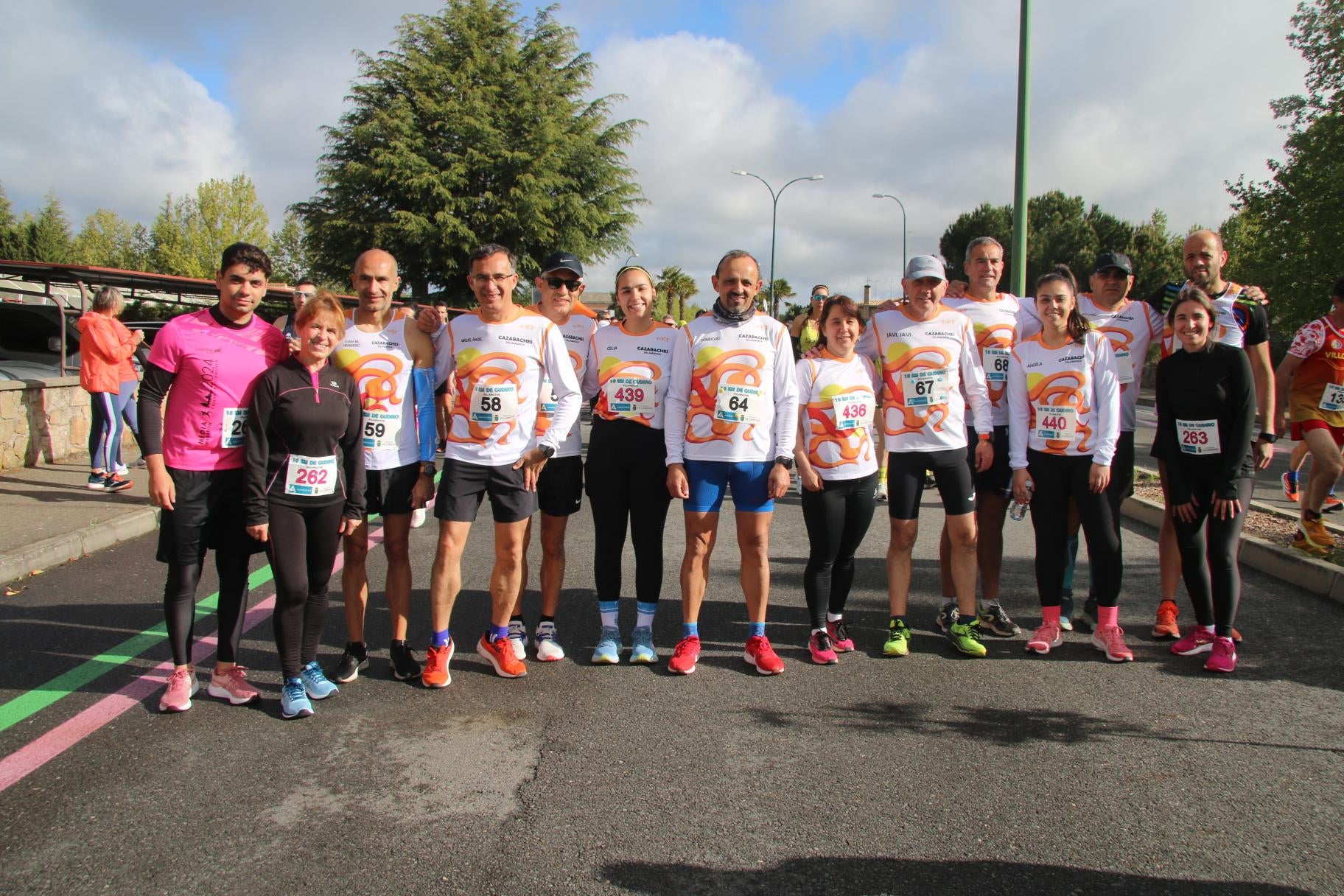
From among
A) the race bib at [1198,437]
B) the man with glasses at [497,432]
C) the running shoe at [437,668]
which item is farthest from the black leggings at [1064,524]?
the running shoe at [437,668]

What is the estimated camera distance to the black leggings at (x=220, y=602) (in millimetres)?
3947

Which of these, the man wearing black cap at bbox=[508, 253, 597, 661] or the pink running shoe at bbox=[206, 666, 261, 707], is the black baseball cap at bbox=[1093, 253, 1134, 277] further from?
the pink running shoe at bbox=[206, 666, 261, 707]

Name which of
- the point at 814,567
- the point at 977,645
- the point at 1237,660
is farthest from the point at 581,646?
the point at 1237,660

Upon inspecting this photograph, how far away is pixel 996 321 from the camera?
5.22 meters

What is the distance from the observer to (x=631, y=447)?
4594 mm

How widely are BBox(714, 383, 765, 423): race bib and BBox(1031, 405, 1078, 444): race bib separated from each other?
61.0 inches

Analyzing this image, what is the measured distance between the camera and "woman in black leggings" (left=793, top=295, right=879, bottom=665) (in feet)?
15.3

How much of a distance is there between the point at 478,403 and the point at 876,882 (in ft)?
8.83

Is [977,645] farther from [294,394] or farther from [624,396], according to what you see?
[294,394]

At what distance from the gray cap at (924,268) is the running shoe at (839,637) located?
1.86 meters

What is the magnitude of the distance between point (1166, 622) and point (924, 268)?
7.55 ft

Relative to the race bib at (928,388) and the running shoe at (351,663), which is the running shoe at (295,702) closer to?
the running shoe at (351,663)

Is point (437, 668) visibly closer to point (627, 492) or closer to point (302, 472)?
point (302, 472)

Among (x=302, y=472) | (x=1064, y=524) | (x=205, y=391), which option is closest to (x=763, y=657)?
(x=1064, y=524)
